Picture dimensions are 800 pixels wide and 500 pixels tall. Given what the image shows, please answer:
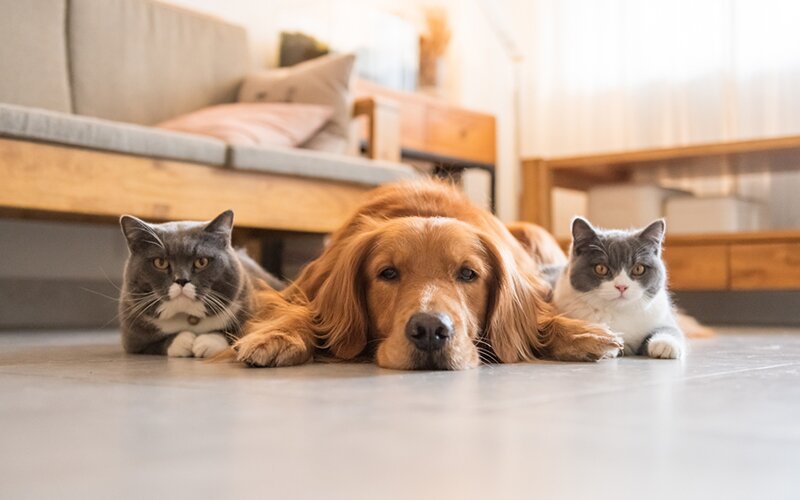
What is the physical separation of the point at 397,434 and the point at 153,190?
87.9 inches

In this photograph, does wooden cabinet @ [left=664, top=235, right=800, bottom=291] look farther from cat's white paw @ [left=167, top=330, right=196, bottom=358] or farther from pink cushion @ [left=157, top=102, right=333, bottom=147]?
cat's white paw @ [left=167, top=330, right=196, bottom=358]

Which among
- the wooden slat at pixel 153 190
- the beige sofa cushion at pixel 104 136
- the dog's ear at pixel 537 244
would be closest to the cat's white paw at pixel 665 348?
the dog's ear at pixel 537 244

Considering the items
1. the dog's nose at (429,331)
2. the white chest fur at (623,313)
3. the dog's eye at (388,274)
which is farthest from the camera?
the white chest fur at (623,313)

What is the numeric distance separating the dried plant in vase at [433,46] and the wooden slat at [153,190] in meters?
2.03

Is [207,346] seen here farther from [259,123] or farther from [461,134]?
[461,134]

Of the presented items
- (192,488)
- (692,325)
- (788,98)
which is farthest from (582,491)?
(788,98)

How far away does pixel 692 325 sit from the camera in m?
2.86

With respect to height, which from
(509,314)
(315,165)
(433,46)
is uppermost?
(433,46)

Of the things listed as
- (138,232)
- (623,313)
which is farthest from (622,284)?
(138,232)

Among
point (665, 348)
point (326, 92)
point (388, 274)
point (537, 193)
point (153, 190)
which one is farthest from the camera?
point (537, 193)

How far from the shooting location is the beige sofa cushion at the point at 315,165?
3279 mm

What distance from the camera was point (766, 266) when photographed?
3.81 metres

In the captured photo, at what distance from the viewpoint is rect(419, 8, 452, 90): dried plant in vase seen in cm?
552

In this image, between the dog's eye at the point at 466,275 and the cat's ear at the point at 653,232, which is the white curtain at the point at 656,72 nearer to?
the cat's ear at the point at 653,232
